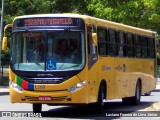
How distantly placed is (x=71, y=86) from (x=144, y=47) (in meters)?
8.56

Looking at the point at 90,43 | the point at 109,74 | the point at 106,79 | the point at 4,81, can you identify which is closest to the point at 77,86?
the point at 90,43

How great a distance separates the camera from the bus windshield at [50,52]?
626 inches

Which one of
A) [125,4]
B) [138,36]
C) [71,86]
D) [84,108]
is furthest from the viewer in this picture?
[125,4]

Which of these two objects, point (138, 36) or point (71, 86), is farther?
point (138, 36)

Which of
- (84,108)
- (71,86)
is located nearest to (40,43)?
(71,86)

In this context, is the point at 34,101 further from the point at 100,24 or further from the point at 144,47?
the point at 144,47

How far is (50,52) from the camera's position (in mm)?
16062

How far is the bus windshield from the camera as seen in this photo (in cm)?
1589

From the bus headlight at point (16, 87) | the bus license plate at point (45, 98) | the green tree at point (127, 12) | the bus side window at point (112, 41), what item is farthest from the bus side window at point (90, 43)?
the green tree at point (127, 12)

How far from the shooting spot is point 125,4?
38.6 meters

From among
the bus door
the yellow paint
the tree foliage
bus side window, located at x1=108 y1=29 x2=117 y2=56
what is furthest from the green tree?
the bus door

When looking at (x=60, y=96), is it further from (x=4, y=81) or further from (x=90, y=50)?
(x=4, y=81)

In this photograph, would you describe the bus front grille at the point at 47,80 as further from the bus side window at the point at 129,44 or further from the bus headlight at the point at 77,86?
the bus side window at the point at 129,44

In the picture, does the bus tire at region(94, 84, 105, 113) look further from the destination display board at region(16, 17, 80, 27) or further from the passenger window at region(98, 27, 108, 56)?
the destination display board at region(16, 17, 80, 27)
